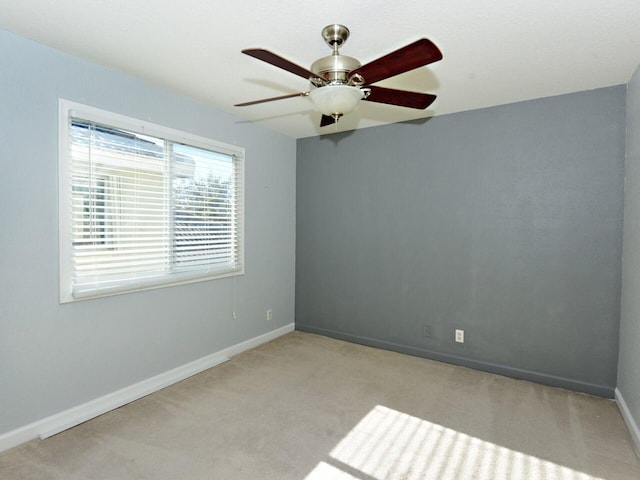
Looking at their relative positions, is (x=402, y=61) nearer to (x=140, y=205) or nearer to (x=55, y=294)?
(x=140, y=205)

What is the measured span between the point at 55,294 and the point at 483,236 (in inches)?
130

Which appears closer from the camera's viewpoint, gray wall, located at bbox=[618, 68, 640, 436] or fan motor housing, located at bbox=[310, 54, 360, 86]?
fan motor housing, located at bbox=[310, 54, 360, 86]

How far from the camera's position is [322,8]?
1.70 m

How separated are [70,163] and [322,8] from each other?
1822 mm

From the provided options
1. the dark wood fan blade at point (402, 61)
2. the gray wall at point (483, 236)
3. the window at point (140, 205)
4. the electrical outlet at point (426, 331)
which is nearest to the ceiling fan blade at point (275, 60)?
the dark wood fan blade at point (402, 61)

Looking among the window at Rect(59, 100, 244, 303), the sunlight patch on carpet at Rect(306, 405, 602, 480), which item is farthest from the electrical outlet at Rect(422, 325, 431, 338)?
the window at Rect(59, 100, 244, 303)

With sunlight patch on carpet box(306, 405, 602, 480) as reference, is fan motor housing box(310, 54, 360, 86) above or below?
above

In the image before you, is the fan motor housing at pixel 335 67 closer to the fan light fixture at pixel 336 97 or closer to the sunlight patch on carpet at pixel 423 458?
the fan light fixture at pixel 336 97

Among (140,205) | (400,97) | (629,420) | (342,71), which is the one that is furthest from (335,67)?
(629,420)

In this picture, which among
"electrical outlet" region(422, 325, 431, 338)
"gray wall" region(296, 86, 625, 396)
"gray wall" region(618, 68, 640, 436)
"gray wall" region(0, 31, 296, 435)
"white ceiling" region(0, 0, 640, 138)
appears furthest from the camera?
"electrical outlet" region(422, 325, 431, 338)

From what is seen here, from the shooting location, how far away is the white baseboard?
2049 mm

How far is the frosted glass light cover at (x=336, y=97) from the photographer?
1.54 meters

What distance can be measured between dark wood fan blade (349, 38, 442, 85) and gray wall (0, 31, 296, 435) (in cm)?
188

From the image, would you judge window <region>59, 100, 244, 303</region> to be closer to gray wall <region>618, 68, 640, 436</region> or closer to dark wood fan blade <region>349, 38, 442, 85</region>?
dark wood fan blade <region>349, 38, 442, 85</region>
